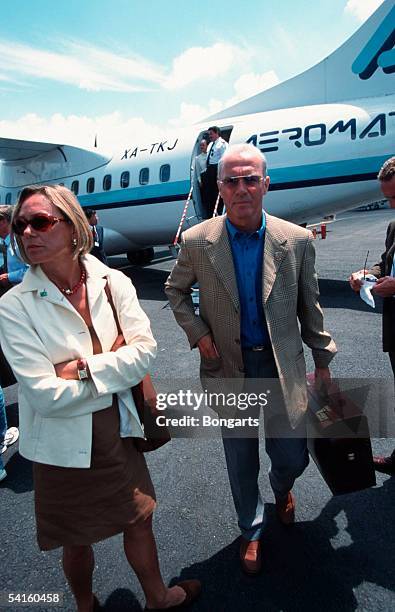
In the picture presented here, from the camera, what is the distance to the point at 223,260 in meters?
1.91

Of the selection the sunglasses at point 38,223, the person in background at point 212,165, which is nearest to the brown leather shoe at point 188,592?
the sunglasses at point 38,223

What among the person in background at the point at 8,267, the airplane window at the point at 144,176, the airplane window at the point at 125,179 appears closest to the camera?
the person in background at the point at 8,267

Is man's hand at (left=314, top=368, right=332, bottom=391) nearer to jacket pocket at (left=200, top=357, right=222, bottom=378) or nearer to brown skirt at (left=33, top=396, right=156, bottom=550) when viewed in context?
jacket pocket at (left=200, top=357, right=222, bottom=378)

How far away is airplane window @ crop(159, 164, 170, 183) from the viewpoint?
28.3ft

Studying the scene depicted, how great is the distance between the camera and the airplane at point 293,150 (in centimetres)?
653

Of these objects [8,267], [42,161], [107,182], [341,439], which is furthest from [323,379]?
[42,161]

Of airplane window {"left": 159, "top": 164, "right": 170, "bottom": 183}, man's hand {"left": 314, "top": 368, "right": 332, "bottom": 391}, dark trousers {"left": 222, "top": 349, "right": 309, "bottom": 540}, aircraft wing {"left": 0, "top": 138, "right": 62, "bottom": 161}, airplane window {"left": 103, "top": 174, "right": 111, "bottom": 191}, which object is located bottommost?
dark trousers {"left": 222, "top": 349, "right": 309, "bottom": 540}

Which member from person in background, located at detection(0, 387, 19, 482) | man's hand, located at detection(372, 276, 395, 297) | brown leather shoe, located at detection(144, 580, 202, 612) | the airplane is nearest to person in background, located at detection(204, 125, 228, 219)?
the airplane

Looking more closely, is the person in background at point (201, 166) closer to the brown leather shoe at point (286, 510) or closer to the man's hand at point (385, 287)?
the man's hand at point (385, 287)

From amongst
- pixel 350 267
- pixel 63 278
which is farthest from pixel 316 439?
pixel 350 267

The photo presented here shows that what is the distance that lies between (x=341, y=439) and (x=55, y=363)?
1.57 m

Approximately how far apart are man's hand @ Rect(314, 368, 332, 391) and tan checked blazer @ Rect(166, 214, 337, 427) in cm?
4

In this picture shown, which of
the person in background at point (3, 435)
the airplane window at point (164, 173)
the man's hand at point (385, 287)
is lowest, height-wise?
the person in background at point (3, 435)

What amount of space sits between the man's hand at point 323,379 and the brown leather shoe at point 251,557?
940 mm
